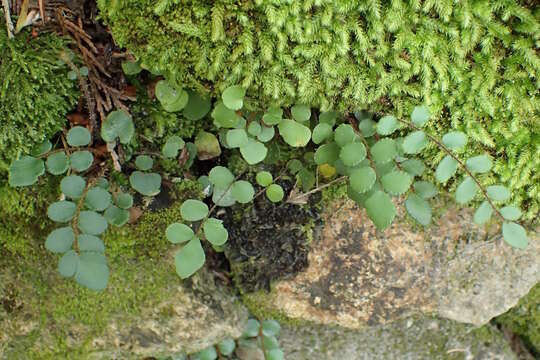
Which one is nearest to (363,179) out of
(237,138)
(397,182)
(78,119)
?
(397,182)

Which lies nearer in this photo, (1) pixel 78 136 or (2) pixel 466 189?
(2) pixel 466 189

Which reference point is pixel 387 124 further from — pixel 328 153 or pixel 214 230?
pixel 214 230

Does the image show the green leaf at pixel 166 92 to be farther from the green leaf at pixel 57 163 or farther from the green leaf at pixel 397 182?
the green leaf at pixel 397 182

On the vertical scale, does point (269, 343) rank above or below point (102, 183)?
below

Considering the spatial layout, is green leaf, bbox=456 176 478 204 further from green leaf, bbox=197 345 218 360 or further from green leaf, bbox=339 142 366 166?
green leaf, bbox=197 345 218 360

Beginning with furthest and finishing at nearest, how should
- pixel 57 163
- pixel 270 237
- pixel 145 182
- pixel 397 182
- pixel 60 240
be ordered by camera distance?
pixel 270 237 < pixel 145 182 < pixel 57 163 < pixel 60 240 < pixel 397 182

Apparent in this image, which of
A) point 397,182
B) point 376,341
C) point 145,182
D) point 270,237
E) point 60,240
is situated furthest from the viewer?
point 376,341
